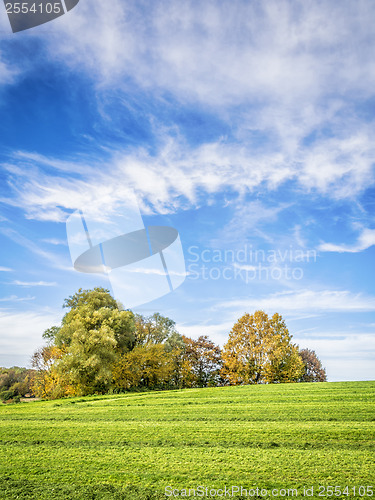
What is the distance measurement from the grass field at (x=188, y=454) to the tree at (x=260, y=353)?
1657 cm

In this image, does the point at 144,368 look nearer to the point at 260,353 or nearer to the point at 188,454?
the point at 260,353

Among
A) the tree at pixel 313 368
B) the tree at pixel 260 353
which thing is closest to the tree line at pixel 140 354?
the tree at pixel 260 353

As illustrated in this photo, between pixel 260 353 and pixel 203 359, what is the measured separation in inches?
273

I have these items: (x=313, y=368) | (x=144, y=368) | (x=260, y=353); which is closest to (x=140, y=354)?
(x=144, y=368)

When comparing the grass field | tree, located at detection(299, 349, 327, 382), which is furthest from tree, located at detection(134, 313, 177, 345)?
the grass field

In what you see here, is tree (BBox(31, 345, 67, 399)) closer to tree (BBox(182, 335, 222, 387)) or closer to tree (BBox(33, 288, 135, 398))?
tree (BBox(33, 288, 135, 398))

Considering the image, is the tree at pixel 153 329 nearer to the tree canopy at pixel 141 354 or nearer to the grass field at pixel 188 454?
the tree canopy at pixel 141 354

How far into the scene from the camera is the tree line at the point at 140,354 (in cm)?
1980

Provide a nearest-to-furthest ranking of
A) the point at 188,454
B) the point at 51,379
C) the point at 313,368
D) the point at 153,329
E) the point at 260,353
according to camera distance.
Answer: the point at 188,454 < the point at 51,379 < the point at 260,353 < the point at 153,329 < the point at 313,368

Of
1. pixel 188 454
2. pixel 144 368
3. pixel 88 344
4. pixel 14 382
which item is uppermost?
pixel 88 344

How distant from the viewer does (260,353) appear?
25672mm

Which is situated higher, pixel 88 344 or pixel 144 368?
pixel 88 344

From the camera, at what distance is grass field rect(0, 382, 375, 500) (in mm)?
4117

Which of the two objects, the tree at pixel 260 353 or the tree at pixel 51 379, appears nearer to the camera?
the tree at pixel 51 379
